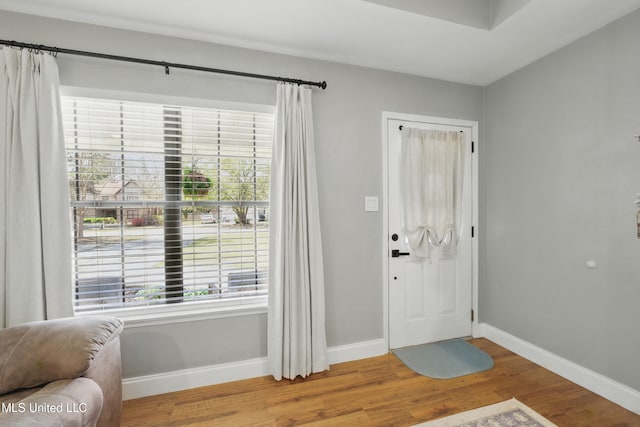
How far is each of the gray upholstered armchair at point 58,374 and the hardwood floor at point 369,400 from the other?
0.54 metres

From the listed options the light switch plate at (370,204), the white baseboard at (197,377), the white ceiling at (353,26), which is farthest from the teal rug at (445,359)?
the white ceiling at (353,26)

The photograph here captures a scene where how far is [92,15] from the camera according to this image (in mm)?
1914

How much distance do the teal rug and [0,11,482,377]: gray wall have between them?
1.28 ft

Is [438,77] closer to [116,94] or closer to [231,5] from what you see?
[231,5]

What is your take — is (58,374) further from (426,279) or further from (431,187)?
(431,187)

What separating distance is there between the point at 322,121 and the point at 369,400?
2.16 metres

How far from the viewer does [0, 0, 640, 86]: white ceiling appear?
72.4 inches

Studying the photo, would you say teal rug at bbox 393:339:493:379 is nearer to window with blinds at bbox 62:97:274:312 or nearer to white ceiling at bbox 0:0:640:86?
window with blinds at bbox 62:97:274:312

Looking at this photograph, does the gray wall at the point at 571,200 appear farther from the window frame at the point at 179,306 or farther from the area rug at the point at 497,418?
the window frame at the point at 179,306

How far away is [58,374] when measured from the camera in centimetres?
133

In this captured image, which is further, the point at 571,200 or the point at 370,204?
the point at 370,204

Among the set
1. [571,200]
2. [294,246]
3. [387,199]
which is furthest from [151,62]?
[571,200]

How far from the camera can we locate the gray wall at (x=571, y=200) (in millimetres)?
1956

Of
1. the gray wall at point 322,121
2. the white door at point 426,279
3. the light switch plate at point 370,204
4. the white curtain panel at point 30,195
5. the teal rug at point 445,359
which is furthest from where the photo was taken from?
the white door at point 426,279
